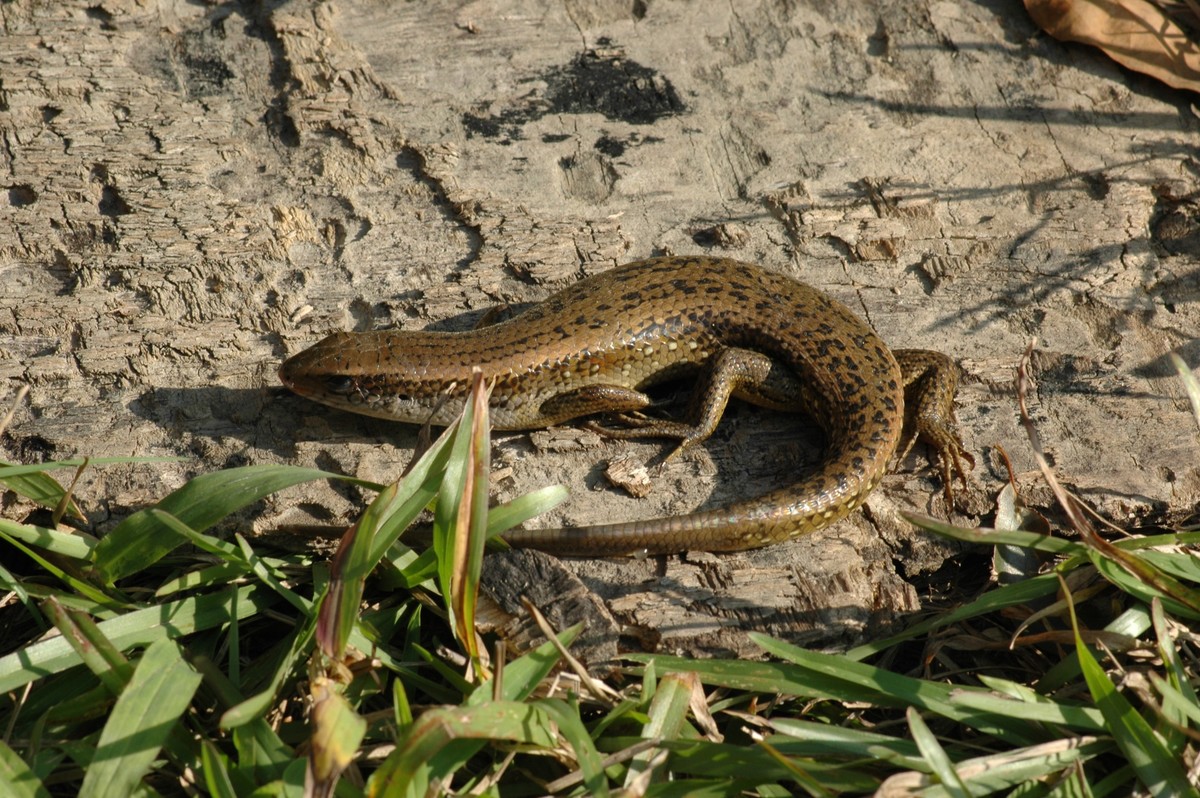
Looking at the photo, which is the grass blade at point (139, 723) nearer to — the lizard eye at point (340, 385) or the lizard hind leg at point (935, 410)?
the lizard eye at point (340, 385)

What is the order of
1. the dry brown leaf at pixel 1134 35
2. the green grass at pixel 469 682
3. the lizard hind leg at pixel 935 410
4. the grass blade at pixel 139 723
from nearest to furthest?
the grass blade at pixel 139 723, the green grass at pixel 469 682, the lizard hind leg at pixel 935 410, the dry brown leaf at pixel 1134 35

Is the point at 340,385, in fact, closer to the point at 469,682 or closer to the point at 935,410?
the point at 469,682

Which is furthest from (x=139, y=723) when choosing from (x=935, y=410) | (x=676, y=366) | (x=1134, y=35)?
(x=1134, y=35)

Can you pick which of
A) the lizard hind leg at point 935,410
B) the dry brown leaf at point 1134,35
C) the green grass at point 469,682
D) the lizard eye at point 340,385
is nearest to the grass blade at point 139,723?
the green grass at point 469,682

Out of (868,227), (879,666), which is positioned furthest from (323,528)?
(868,227)

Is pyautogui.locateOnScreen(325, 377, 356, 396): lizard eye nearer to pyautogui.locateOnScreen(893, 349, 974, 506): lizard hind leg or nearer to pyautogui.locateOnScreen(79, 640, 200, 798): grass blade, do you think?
pyautogui.locateOnScreen(79, 640, 200, 798): grass blade

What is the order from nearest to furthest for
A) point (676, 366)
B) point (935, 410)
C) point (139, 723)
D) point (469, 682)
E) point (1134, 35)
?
1. point (139, 723)
2. point (469, 682)
3. point (935, 410)
4. point (676, 366)
5. point (1134, 35)

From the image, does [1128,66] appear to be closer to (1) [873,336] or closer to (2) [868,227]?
(2) [868,227]
